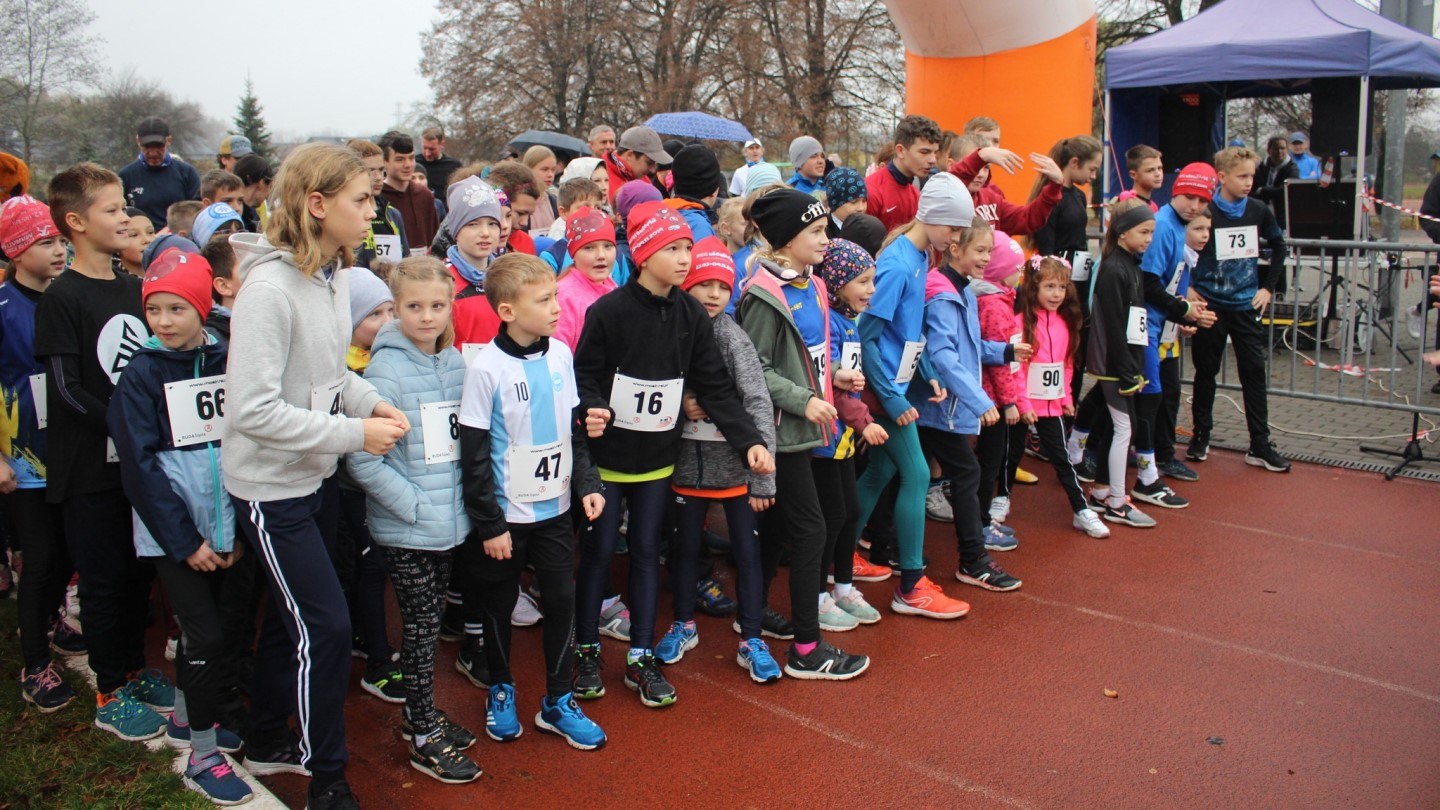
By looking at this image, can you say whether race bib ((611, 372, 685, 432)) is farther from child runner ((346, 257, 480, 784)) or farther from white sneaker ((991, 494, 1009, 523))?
white sneaker ((991, 494, 1009, 523))

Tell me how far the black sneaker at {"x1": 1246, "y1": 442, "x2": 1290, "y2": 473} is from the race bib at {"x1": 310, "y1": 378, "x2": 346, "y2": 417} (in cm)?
675

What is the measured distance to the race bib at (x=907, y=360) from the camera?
507 cm

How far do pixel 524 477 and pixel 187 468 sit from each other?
109 centimetres

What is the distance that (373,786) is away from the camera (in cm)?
371

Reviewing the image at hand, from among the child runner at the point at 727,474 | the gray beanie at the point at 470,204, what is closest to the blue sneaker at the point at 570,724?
the child runner at the point at 727,474

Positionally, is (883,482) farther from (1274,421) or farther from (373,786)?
(1274,421)

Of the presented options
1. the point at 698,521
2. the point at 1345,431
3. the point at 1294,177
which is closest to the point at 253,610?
the point at 698,521

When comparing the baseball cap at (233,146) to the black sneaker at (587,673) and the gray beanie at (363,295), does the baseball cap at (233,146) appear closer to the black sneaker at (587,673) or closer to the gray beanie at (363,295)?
the gray beanie at (363,295)

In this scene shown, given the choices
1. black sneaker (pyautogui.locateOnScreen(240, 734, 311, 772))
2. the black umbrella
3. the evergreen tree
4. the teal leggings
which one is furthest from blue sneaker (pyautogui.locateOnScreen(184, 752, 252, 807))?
the evergreen tree

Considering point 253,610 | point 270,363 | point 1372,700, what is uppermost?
point 270,363

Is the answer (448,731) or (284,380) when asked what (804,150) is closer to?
(448,731)

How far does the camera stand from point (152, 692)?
415 centimetres

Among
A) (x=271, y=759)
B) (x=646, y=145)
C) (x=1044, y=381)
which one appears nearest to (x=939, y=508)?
(x=1044, y=381)

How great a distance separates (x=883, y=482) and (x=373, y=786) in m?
2.77
